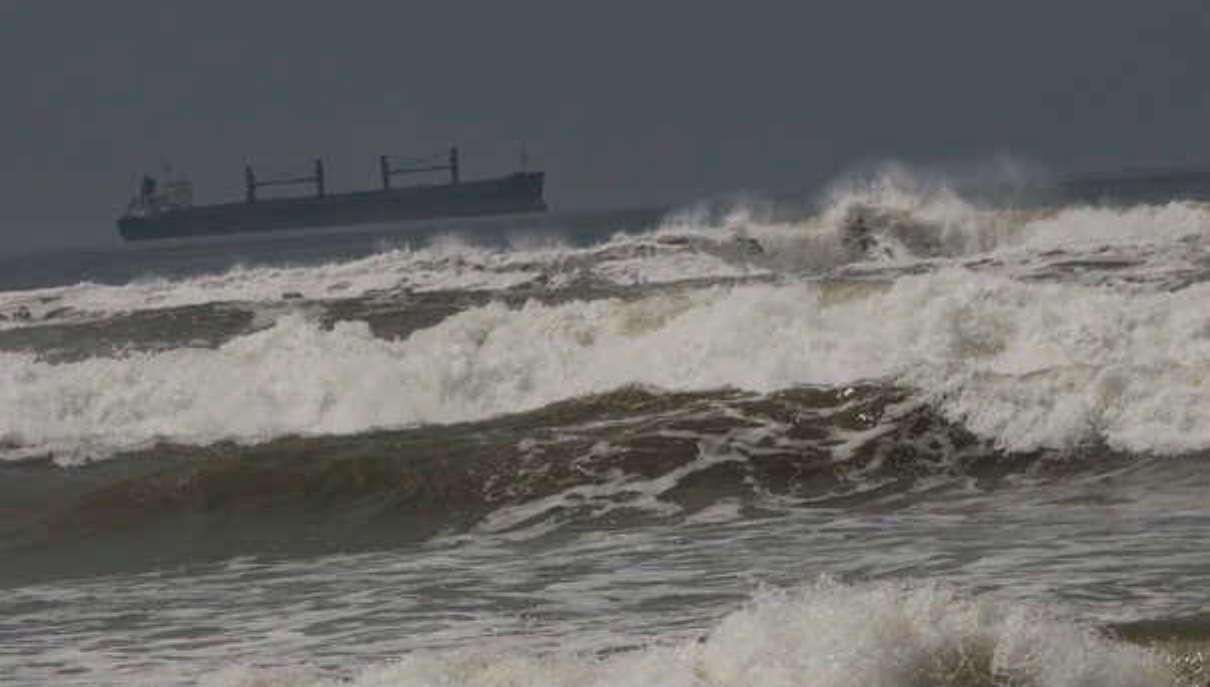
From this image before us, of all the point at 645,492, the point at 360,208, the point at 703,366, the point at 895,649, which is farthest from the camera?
the point at 360,208

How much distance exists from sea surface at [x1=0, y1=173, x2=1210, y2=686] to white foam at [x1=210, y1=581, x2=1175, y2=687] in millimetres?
14

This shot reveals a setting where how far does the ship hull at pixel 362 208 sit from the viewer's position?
572 ft

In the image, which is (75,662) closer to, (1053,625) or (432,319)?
(1053,625)

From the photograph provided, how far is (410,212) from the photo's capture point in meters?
176

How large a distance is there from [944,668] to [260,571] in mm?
7547

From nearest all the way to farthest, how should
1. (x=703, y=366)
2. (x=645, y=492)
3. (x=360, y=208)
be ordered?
(x=645, y=492)
(x=703, y=366)
(x=360, y=208)

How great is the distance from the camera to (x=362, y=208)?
176m

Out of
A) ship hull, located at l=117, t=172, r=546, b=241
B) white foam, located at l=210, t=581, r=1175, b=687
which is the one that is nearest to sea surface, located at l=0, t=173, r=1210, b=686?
white foam, located at l=210, t=581, r=1175, b=687

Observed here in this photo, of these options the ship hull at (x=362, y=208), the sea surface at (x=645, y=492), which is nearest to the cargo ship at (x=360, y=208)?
the ship hull at (x=362, y=208)

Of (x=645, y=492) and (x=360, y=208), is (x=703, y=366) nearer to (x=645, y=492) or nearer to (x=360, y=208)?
(x=645, y=492)

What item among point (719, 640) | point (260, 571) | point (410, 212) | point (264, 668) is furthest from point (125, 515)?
point (410, 212)

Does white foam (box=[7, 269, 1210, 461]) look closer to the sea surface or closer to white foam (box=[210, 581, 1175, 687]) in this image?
the sea surface

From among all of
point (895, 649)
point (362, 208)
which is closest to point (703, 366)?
point (895, 649)

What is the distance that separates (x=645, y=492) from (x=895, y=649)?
872cm
